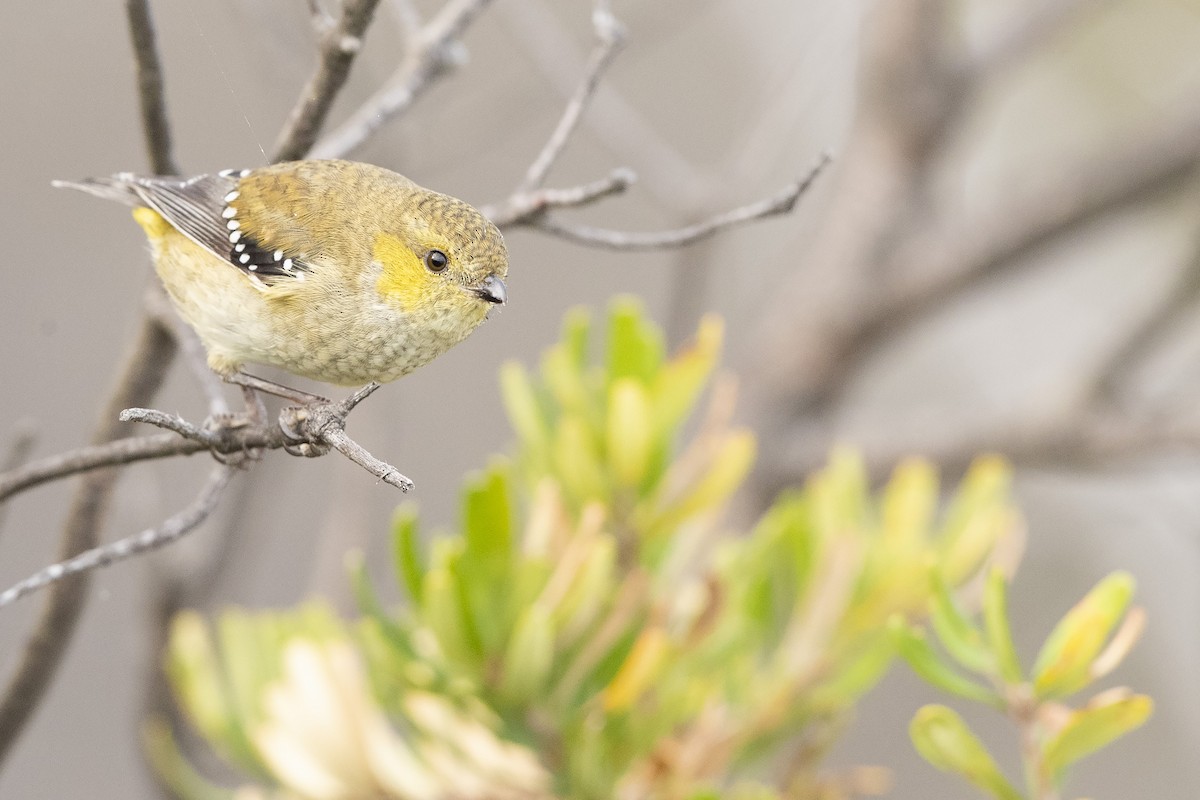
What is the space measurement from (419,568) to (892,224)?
1712mm

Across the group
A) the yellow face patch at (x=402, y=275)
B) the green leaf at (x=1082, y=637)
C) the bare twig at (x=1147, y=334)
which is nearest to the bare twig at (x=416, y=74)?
the yellow face patch at (x=402, y=275)

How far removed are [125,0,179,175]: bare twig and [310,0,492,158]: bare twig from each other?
0.47 ft

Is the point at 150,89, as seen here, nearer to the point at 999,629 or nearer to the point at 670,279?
the point at 999,629

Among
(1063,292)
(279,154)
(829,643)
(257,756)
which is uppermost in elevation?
(1063,292)

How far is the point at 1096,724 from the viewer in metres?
0.75

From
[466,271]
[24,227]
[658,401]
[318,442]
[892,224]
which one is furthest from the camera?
[892,224]

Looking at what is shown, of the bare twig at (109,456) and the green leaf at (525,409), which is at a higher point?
the green leaf at (525,409)

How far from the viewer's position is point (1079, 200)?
6.88ft

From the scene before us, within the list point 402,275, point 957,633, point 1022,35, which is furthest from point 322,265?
point 1022,35

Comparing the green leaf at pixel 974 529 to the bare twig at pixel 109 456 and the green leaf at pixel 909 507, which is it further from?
the bare twig at pixel 109 456

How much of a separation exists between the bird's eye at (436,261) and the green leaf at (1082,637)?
1.61 ft

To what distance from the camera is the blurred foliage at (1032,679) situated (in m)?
0.76

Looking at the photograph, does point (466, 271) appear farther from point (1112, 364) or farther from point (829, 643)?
point (1112, 364)

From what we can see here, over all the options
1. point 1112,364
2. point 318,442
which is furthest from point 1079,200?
point 318,442
